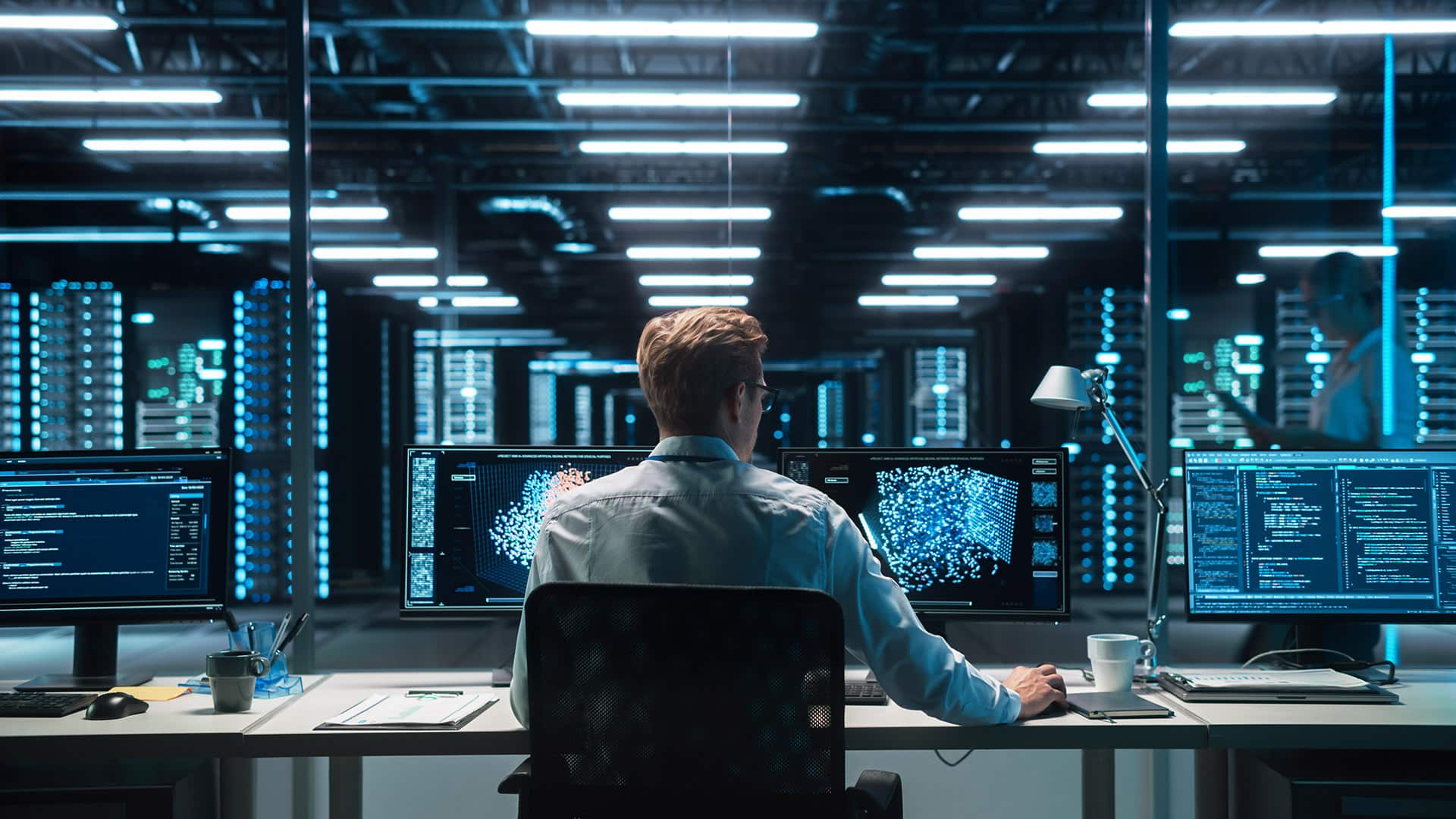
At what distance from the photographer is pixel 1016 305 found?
8.77 m

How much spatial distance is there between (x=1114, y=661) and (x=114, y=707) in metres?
1.87

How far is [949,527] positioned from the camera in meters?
2.02

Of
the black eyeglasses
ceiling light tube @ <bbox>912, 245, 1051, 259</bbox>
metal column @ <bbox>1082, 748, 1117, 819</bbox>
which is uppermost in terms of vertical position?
ceiling light tube @ <bbox>912, 245, 1051, 259</bbox>

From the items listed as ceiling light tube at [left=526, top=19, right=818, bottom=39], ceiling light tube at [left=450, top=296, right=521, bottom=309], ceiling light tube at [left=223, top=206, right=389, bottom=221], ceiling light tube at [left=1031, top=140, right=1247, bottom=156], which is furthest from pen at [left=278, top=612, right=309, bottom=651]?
ceiling light tube at [left=1031, top=140, right=1247, bottom=156]

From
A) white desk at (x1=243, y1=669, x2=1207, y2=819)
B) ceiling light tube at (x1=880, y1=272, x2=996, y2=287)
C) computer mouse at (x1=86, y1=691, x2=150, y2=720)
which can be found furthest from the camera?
ceiling light tube at (x1=880, y1=272, x2=996, y2=287)

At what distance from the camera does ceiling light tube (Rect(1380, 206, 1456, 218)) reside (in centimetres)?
768

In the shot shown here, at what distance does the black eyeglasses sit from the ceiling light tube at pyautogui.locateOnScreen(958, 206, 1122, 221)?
8605 millimetres

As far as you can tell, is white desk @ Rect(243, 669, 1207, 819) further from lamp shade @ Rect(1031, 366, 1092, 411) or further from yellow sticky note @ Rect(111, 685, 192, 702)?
lamp shade @ Rect(1031, 366, 1092, 411)

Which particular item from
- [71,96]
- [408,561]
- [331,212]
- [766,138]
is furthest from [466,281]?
[408,561]

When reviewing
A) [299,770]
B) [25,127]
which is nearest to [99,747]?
[299,770]

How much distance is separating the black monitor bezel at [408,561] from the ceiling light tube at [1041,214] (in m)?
8.27

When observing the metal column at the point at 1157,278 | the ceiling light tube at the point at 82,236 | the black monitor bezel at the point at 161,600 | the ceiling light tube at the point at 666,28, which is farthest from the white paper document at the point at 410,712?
the ceiling light tube at the point at 82,236

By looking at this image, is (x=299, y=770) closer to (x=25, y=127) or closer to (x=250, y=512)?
(x=250, y=512)

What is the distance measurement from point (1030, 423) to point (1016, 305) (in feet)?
4.38
